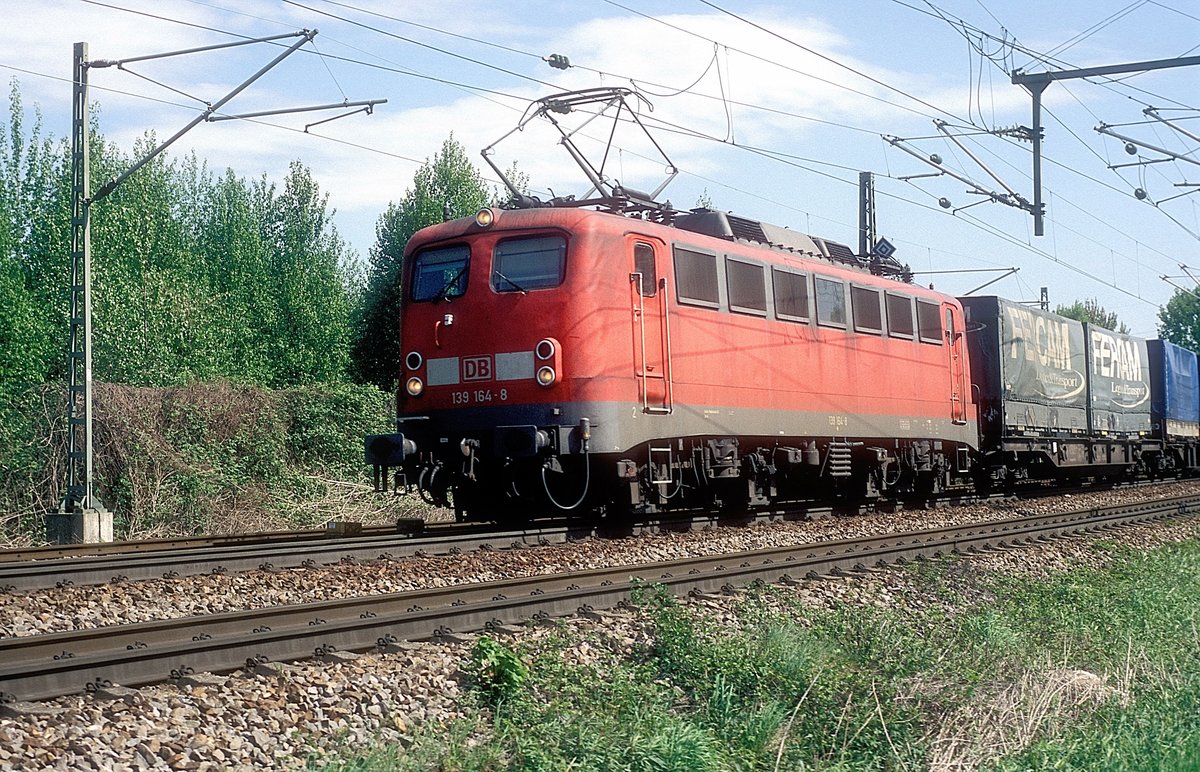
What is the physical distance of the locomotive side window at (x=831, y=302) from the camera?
17.1 metres

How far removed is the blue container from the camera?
31.9 meters

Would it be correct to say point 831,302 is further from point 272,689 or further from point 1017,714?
point 272,689

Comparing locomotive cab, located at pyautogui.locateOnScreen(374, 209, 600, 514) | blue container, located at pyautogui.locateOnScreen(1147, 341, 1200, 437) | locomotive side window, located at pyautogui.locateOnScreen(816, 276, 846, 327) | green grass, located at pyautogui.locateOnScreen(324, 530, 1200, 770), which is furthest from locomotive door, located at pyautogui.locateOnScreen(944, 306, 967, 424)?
blue container, located at pyautogui.locateOnScreen(1147, 341, 1200, 437)

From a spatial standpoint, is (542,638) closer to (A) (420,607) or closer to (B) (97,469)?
(A) (420,607)

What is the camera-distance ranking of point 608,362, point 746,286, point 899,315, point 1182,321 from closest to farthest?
point 608,362 < point 746,286 < point 899,315 < point 1182,321

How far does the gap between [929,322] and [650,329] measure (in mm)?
8069

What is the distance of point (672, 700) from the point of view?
23.5 ft

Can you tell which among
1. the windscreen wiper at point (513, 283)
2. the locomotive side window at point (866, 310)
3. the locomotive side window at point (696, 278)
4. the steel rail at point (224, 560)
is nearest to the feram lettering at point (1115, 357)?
the locomotive side window at point (866, 310)

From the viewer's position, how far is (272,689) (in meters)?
6.21

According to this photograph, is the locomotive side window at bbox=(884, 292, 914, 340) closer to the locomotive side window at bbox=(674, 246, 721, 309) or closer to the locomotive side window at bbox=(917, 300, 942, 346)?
the locomotive side window at bbox=(917, 300, 942, 346)

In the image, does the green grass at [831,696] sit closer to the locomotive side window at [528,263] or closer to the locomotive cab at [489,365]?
the locomotive cab at [489,365]

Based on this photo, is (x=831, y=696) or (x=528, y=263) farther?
(x=528, y=263)

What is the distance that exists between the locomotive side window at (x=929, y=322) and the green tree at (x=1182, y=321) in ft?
247

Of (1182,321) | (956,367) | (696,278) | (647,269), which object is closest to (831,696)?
(647,269)
